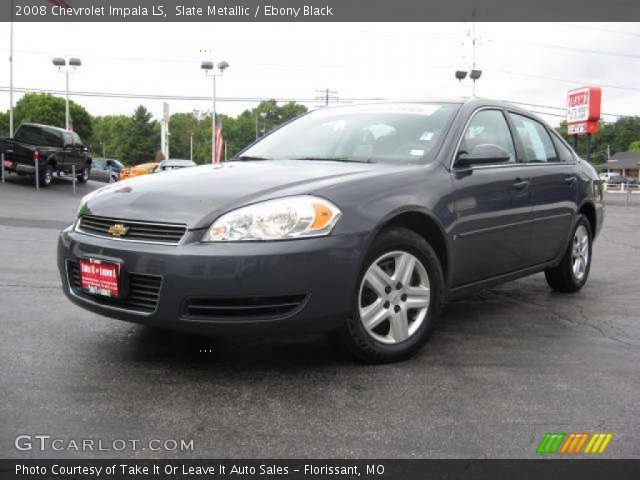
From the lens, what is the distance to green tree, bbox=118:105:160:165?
93.9 meters

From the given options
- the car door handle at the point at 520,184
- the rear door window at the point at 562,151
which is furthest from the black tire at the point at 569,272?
the car door handle at the point at 520,184

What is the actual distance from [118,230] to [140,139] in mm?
95215

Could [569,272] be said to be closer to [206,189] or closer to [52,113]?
[206,189]

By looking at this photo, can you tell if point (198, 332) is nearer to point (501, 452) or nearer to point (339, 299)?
point (339, 299)

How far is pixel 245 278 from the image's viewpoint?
117 inches

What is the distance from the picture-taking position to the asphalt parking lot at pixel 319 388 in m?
2.53

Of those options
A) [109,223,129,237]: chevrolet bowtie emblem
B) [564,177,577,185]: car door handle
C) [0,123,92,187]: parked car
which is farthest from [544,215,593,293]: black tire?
[0,123,92,187]: parked car

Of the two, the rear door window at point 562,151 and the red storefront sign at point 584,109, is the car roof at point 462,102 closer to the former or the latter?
the rear door window at point 562,151

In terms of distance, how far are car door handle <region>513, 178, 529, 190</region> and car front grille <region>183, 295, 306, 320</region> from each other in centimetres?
210

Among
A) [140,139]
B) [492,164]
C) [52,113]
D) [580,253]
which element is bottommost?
[580,253]

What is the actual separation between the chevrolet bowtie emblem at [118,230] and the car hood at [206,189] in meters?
0.05

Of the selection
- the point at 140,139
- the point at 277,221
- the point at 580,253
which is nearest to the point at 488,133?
the point at 580,253

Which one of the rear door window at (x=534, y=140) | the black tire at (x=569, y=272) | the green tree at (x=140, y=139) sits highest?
the green tree at (x=140, y=139)

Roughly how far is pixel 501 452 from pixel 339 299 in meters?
1.06
